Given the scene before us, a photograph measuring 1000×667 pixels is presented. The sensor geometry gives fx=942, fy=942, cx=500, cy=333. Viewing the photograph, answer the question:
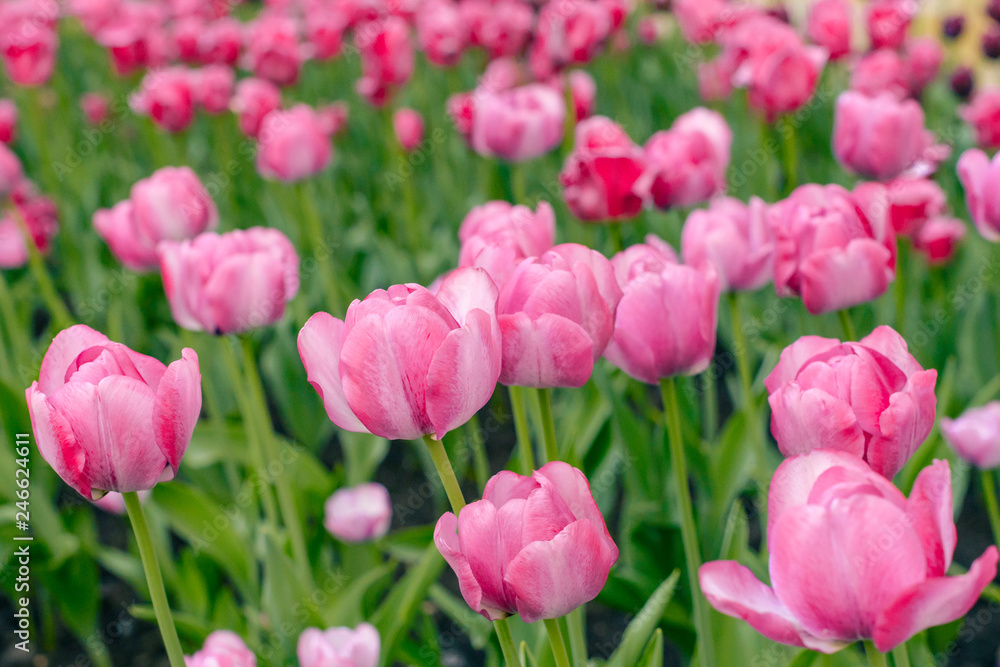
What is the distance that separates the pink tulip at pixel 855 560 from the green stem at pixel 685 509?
0.31 metres

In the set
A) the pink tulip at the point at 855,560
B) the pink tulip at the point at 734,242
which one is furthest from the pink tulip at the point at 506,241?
the pink tulip at the point at 855,560

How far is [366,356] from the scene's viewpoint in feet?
2.16

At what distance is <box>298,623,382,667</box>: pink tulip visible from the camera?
1.03 meters

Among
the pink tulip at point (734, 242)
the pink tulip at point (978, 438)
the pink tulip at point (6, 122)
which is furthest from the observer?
the pink tulip at point (6, 122)

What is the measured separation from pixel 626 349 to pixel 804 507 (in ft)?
1.25

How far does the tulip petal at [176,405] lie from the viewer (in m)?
0.74

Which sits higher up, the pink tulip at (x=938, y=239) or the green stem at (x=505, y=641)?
the green stem at (x=505, y=641)

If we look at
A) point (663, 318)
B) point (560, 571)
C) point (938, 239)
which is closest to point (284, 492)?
point (663, 318)

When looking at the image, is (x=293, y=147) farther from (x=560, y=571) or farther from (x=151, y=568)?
(x=560, y=571)

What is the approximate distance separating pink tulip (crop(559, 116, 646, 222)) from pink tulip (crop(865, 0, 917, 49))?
1.54 metres

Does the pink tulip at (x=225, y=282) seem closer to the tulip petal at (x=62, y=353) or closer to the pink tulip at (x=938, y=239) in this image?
the tulip petal at (x=62, y=353)

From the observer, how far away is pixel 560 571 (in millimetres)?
634

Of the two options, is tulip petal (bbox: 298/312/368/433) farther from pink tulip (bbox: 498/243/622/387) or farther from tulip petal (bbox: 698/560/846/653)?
tulip petal (bbox: 698/560/846/653)

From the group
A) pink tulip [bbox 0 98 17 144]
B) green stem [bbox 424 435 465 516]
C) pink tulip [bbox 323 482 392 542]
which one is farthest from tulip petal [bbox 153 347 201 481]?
pink tulip [bbox 0 98 17 144]
